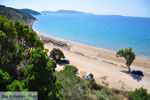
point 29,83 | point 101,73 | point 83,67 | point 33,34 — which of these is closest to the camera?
point 29,83

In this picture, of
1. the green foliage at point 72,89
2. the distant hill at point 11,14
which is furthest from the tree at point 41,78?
the distant hill at point 11,14

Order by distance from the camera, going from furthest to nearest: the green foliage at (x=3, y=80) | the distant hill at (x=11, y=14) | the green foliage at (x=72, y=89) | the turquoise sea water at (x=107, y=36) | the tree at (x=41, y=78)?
1. the distant hill at (x=11, y=14)
2. the turquoise sea water at (x=107, y=36)
3. the green foliage at (x=72, y=89)
4. the green foliage at (x=3, y=80)
5. the tree at (x=41, y=78)

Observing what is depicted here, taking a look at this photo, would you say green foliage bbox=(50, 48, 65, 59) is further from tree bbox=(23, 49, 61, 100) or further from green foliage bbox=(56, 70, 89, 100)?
tree bbox=(23, 49, 61, 100)

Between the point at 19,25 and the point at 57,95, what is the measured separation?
284 inches

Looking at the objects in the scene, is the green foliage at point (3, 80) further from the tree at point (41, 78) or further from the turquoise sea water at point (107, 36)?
the turquoise sea water at point (107, 36)

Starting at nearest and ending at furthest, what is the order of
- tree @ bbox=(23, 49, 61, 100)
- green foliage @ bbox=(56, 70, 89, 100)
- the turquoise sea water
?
tree @ bbox=(23, 49, 61, 100) < green foliage @ bbox=(56, 70, 89, 100) < the turquoise sea water

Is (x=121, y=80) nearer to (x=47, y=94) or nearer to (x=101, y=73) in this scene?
(x=101, y=73)

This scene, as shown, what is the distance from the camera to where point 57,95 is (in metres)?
6.19

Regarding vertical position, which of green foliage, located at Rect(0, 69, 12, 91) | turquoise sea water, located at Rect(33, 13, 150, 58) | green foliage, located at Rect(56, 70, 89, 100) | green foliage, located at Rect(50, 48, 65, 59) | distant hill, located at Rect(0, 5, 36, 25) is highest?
distant hill, located at Rect(0, 5, 36, 25)

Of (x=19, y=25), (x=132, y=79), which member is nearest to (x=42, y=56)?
(x=19, y=25)

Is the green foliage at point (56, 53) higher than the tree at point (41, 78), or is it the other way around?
the tree at point (41, 78)

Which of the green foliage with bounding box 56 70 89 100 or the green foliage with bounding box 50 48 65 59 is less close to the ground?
the green foliage with bounding box 50 48 65 59

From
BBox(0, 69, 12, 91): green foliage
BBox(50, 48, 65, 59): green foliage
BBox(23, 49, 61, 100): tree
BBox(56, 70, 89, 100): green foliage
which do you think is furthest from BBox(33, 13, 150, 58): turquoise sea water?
BBox(0, 69, 12, 91): green foliage

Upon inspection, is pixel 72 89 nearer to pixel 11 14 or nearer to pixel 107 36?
pixel 107 36
